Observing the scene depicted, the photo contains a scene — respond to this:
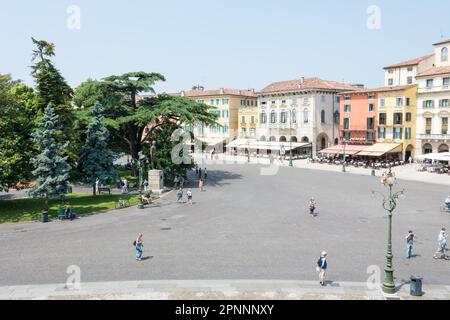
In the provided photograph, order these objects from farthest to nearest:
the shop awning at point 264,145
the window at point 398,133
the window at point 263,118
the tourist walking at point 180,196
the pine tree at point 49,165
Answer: the window at point 263,118 < the shop awning at point 264,145 < the window at point 398,133 < the tourist walking at point 180,196 < the pine tree at point 49,165

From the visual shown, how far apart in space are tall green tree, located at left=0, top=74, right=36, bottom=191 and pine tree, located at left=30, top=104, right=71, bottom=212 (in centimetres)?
96

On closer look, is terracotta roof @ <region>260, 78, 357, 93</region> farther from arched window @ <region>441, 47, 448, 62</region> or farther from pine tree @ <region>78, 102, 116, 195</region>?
pine tree @ <region>78, 102, 116, 195</region>

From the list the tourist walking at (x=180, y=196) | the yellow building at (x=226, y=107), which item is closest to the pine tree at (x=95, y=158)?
the tourist walking at (x=180, y=196)

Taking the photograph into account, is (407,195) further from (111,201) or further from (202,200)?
(111,201)

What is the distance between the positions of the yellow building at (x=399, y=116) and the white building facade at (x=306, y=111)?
11796mm

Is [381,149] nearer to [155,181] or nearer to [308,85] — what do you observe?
[308,85]

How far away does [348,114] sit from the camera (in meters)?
69.1

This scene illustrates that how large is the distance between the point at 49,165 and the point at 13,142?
3.25m

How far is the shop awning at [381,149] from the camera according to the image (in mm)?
60219

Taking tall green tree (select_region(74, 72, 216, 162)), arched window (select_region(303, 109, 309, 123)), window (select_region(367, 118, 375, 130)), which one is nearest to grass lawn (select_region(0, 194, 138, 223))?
tall green tree (select_region(74, 72, 216, 162))

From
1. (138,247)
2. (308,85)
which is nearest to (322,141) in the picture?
(308,85)

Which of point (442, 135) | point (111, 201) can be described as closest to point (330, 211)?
point (111, 201)

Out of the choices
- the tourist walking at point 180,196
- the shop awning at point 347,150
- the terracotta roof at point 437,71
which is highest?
the terracotta roof at point 437,71

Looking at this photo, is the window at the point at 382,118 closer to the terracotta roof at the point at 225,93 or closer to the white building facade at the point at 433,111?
the white building facade at the point at 433,111
